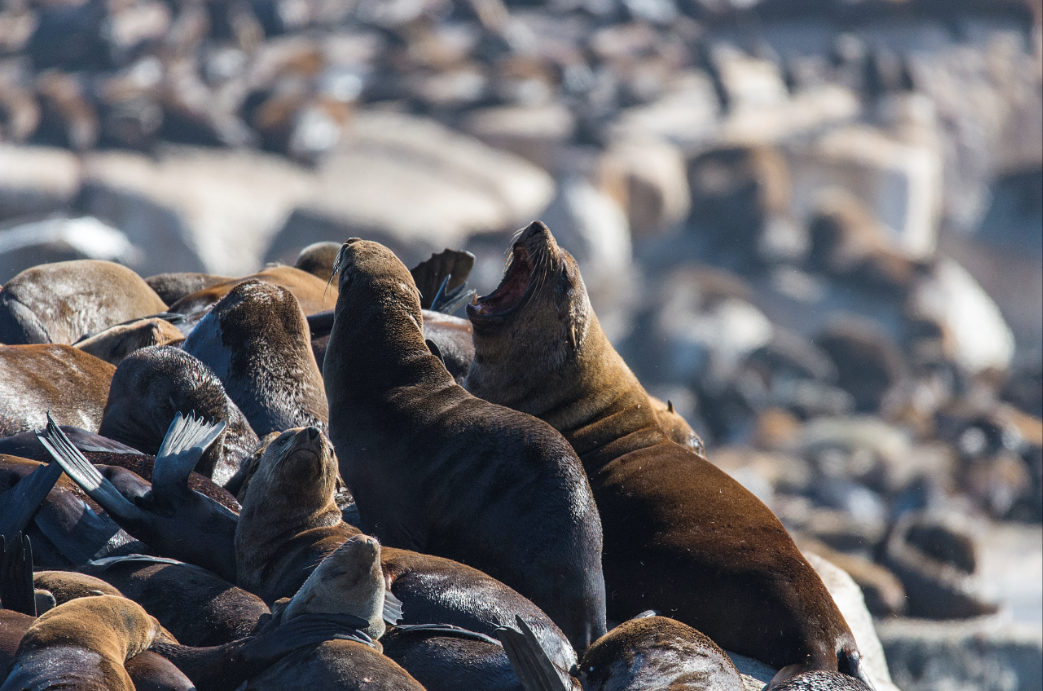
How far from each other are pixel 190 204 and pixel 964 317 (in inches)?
800

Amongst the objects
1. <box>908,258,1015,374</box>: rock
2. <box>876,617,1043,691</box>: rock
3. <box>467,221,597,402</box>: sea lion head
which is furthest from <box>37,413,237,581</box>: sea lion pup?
<box>908,258,1015,374</box>: rock

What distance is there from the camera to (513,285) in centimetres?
416

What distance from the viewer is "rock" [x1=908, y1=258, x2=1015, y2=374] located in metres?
28.7

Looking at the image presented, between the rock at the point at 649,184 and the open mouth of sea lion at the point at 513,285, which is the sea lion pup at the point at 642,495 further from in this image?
the rock at the point at 649,184

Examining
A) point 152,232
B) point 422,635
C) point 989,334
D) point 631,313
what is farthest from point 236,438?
point 989,334

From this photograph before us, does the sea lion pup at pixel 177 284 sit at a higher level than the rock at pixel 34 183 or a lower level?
higher

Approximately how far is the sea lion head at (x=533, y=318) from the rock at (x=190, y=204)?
20.6 metres

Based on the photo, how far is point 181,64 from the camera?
34.0 m

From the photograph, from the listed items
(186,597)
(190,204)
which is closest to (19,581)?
(186,597)

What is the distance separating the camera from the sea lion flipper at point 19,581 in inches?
100

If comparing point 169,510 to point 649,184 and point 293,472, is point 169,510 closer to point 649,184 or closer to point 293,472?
point 293,472

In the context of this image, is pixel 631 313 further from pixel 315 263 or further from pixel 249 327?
pixel 249 327

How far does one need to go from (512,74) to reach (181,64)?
1016 cm

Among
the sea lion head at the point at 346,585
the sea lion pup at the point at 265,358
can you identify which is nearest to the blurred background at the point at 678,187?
the sea lion pup at the point at 265,358
